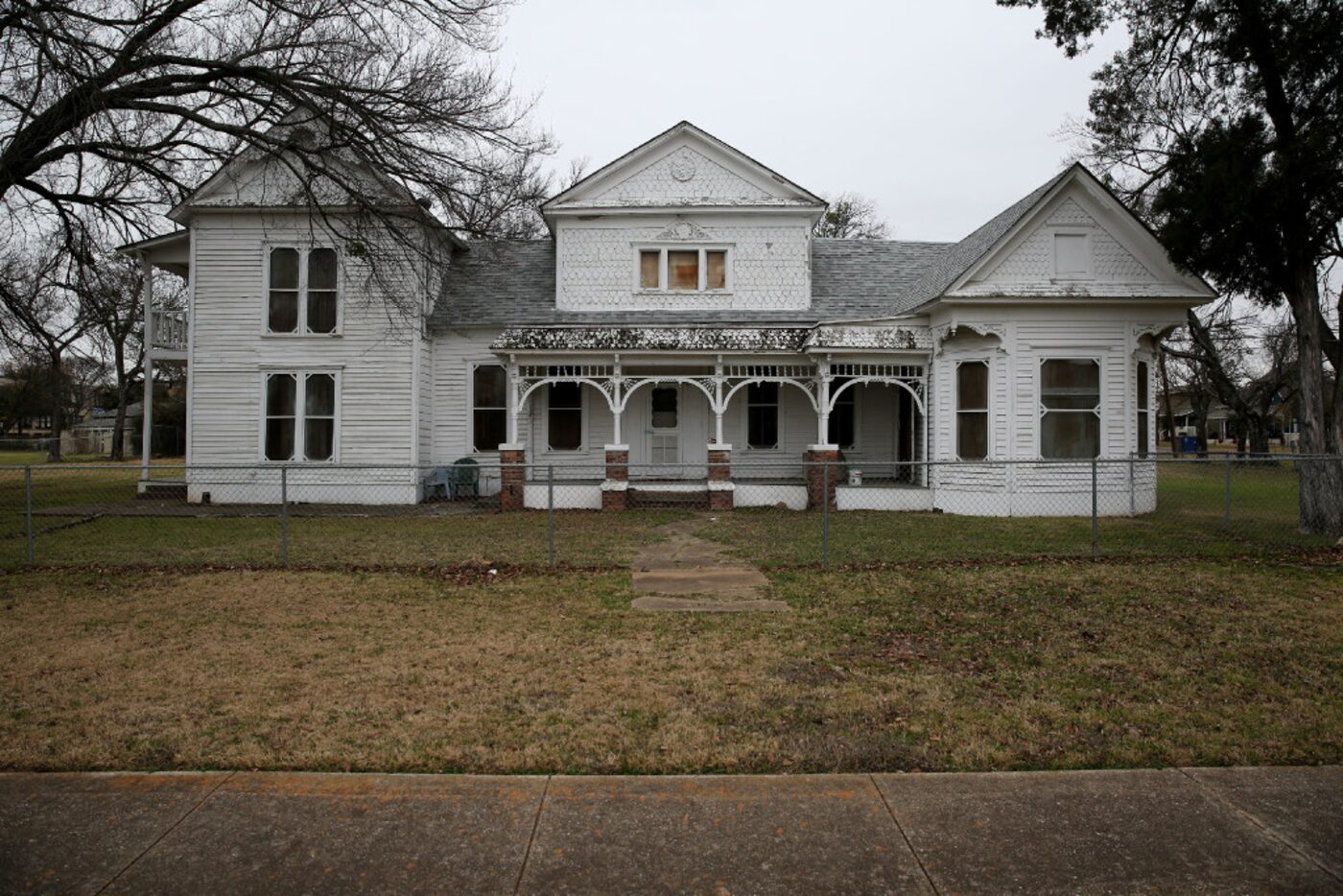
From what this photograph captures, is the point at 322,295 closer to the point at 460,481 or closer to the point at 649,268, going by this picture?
the point at 460,481

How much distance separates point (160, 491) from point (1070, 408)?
19.9 m

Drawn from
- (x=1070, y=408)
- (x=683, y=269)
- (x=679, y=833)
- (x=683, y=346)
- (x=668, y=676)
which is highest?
(x=683, y=269)

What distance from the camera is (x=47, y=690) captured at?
584 cm

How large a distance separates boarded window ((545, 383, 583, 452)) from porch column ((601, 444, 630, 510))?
228 centimetres

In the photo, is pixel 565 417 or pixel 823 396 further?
pixel 565 417

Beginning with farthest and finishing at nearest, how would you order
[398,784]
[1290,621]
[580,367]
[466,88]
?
1. [580,367]
2. [466,88]
3. [1290,621]
4. [398,784]

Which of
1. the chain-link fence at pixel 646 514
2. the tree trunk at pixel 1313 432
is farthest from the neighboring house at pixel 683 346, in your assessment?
the tree trunk at pixel 1313 432

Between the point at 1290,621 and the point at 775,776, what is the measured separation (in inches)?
240

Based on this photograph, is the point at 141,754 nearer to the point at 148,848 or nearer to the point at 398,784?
the point at 148,848

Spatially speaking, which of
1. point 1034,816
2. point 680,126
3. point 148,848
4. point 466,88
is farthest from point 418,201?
point 1034,816

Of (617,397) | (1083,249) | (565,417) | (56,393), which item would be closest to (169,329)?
(565,417)

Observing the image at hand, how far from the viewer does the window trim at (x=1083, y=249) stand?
16.4 meters

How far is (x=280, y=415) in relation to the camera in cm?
1894

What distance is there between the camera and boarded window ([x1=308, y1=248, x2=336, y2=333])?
62.0 ft
